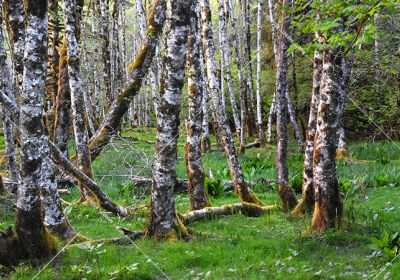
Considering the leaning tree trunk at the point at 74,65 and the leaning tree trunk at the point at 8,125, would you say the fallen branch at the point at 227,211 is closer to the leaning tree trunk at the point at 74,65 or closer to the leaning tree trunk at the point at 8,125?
the leaning tree trunk at the point at 74,65

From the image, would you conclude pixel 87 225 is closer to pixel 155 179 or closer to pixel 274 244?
pixel 155 179

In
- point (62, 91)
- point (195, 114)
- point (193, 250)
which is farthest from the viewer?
point (62, 91)

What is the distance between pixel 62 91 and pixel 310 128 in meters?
5.68

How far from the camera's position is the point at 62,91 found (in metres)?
10.2

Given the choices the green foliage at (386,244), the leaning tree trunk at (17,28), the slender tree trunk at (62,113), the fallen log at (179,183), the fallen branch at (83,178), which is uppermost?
the leaning tree trunk at (17,28)

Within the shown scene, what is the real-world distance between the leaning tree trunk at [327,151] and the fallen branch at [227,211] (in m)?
1.96

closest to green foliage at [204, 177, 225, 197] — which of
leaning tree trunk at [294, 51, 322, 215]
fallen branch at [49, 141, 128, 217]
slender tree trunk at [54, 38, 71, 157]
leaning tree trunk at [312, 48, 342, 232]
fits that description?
fallen branch at [49, 141, 128, 217]

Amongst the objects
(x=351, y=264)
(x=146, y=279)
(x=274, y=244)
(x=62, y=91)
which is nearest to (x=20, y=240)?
(x=146, y=279)

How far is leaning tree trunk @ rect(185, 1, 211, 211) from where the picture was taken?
8.08m

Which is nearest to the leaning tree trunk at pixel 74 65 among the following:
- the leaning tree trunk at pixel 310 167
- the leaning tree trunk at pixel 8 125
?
the leaning tree trunk at pixel 8 125

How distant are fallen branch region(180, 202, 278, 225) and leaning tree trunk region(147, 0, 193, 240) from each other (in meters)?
1.24

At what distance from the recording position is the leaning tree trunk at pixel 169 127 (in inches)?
245

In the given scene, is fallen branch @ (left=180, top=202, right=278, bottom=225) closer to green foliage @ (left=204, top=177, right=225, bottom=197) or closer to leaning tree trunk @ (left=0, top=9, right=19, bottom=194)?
green foliage @ (left=204, top=177, right=225, bottom=197)

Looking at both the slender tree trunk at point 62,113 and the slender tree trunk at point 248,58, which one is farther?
the slender tree trunk at point 248,58
